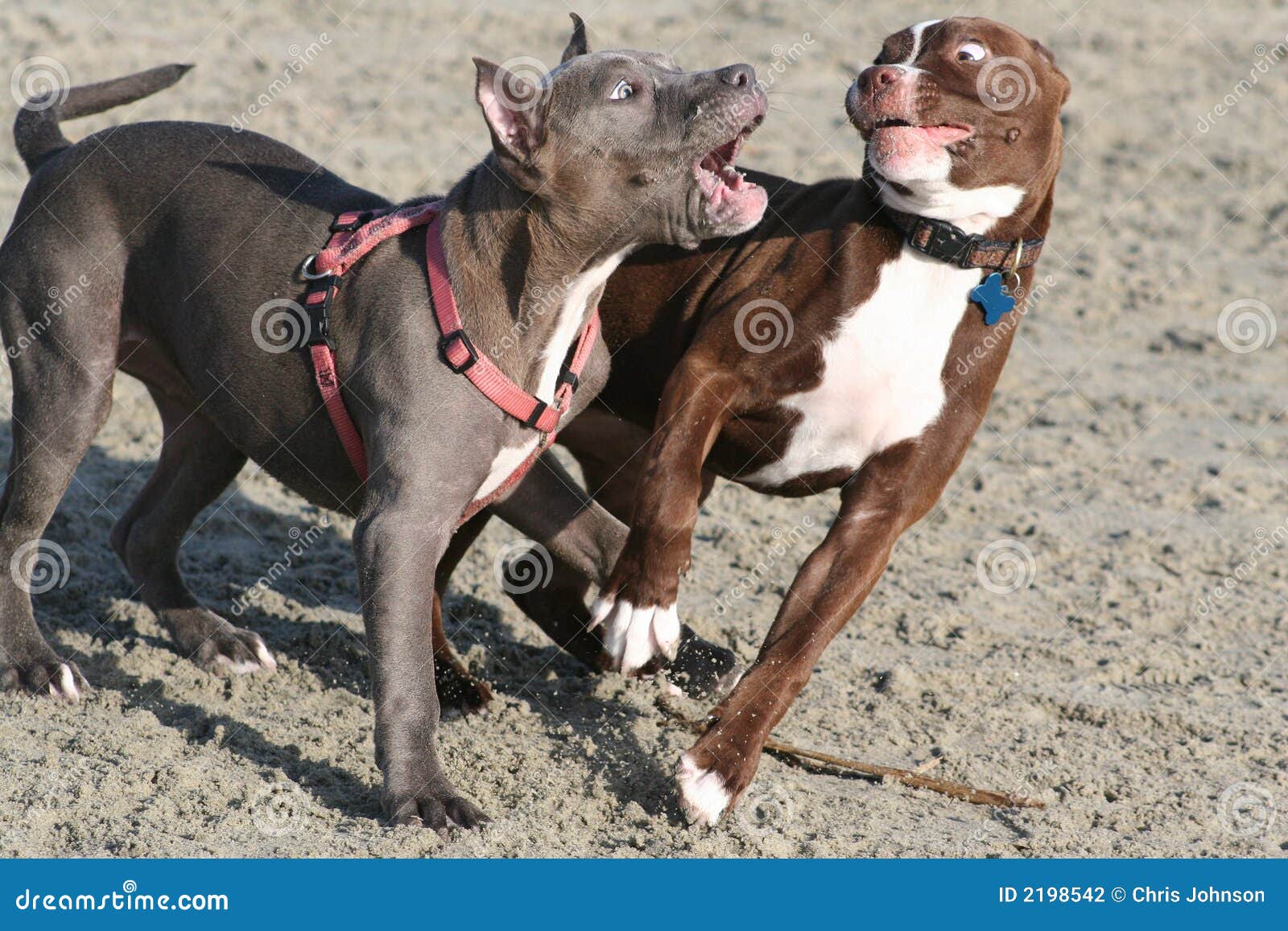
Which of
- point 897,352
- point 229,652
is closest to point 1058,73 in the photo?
point 897,352

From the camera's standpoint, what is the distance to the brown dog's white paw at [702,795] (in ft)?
12.0

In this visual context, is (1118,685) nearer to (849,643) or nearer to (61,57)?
(849,643)

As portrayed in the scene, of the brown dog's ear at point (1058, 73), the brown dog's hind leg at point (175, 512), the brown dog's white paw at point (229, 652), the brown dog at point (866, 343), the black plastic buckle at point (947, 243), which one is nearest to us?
the brown dog at point (866, 343)

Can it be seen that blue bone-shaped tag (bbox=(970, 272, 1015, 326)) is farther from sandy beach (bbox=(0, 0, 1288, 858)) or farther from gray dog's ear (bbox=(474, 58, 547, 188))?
gray dog's ear (bbox=(474, 58, 547, 188))

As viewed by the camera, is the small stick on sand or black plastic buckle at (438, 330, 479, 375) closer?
black plastic buckle at (438, 330, 479, 375)

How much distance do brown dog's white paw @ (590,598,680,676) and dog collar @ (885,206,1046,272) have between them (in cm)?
114

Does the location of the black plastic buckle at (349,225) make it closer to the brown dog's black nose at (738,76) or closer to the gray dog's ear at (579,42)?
the gray dog's ear at (579,42)

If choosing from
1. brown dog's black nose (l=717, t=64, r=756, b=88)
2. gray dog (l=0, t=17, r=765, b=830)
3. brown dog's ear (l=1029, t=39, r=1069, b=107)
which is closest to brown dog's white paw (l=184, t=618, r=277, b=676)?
gray dog (l=0, t=17, r=765, b=830)

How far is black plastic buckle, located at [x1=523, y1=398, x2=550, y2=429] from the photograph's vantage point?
12.4ft

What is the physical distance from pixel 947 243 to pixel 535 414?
1.15 m

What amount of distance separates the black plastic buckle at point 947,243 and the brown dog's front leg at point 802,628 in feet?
1.65

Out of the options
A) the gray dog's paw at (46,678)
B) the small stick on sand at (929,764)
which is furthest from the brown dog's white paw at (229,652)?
the small stick on sand at (929,764)

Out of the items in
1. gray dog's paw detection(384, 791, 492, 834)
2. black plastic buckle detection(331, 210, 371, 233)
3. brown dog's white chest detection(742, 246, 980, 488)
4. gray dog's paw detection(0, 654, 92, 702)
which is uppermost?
black plastic buckle detection(331, 210, 371, 233)

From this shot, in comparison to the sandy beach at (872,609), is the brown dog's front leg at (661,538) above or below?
above
